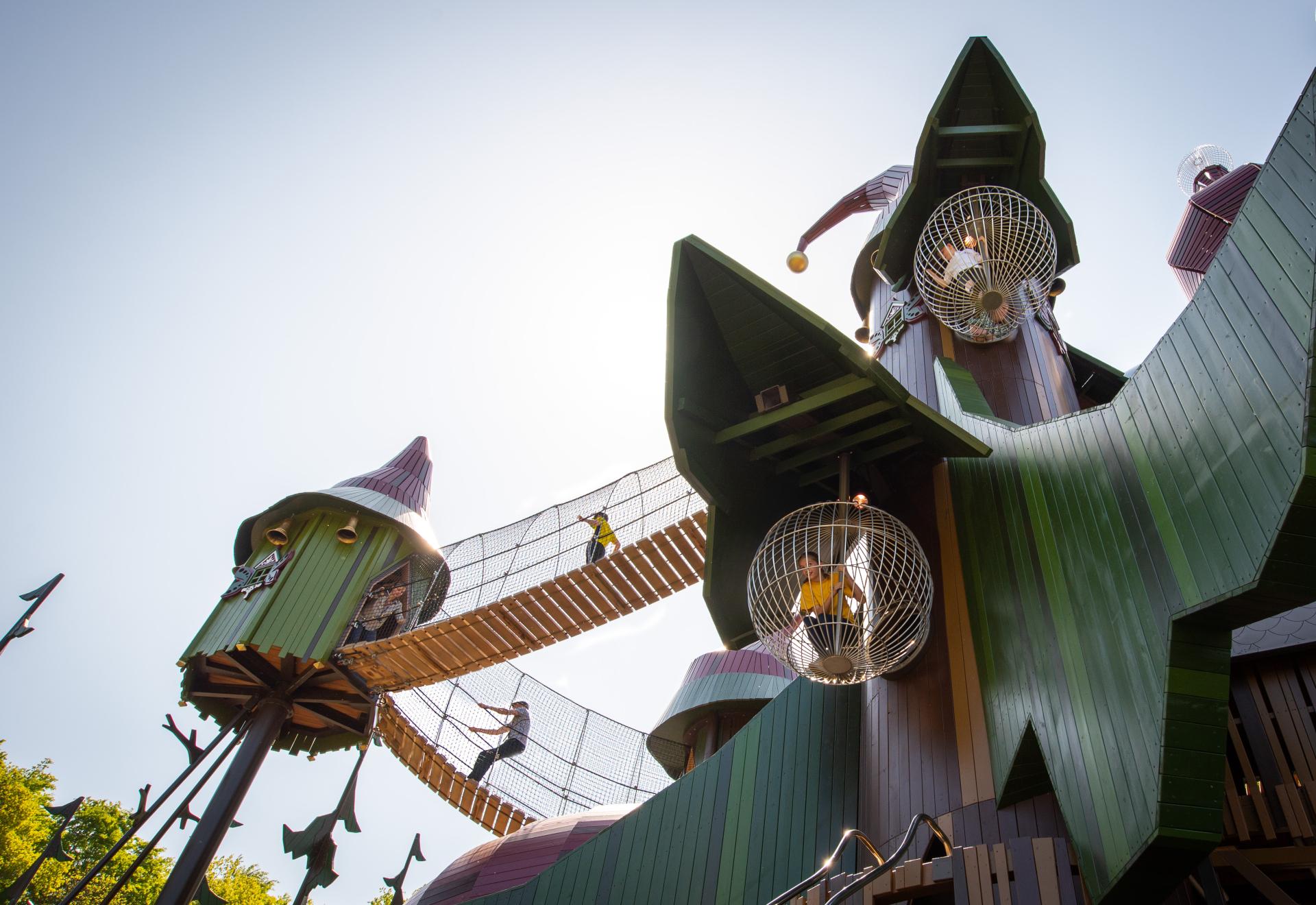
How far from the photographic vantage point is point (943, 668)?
23.4 ft

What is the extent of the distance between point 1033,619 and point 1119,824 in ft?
5.68

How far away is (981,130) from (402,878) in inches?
428

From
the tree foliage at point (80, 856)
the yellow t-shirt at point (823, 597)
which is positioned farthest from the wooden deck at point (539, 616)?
the tree foliage at point (80, 856)

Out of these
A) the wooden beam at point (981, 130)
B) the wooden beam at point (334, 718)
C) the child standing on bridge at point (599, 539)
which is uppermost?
the wooden beam at point (981, 130)

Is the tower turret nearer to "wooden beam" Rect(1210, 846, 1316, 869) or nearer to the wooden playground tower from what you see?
the wooden playground tower

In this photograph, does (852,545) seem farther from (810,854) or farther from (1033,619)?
(810,854)

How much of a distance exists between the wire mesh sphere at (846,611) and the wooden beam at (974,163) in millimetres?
6370

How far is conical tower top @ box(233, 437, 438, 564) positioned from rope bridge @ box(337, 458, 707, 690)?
1.44 meters

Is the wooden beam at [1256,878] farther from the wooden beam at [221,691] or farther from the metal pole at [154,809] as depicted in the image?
the wooden beam at [221,691]

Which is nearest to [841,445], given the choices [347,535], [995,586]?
[995,586]

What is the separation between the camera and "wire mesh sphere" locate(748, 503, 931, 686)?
632cm

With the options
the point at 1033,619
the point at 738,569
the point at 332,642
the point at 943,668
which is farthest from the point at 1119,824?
the point at 332,642

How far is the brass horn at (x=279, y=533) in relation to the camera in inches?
690

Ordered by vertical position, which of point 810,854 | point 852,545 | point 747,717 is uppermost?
point 747,717
